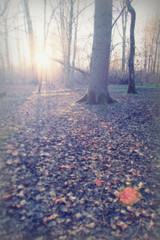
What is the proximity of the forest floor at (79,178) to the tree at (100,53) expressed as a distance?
248 cm

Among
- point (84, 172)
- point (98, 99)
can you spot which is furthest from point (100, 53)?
point (84, 172)

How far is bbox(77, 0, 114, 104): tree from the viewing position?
7172mm

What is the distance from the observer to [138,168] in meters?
3.35

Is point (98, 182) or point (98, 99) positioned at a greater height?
point (98, 99)

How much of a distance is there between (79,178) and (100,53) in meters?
6.67

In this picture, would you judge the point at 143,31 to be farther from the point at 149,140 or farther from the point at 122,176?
the point at 122,176

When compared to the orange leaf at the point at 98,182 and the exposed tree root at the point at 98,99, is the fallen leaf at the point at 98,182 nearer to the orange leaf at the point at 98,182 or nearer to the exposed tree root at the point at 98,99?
the orange leaf at the point at 98,182

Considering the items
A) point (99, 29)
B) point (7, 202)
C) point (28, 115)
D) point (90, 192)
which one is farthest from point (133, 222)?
point (99, 29)

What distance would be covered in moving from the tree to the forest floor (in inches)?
97.5

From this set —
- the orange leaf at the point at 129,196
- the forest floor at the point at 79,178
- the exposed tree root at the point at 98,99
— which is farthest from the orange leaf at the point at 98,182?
the exposed tree root at the point at 98,99

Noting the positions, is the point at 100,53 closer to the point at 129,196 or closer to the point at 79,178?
the point at 79,178

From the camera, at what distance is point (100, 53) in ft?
24.6

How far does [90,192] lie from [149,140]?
110 inches

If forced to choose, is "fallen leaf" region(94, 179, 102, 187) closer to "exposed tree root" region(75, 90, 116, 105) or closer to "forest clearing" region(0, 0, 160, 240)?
"forest clearing" region(0, 0, 160, 240)
